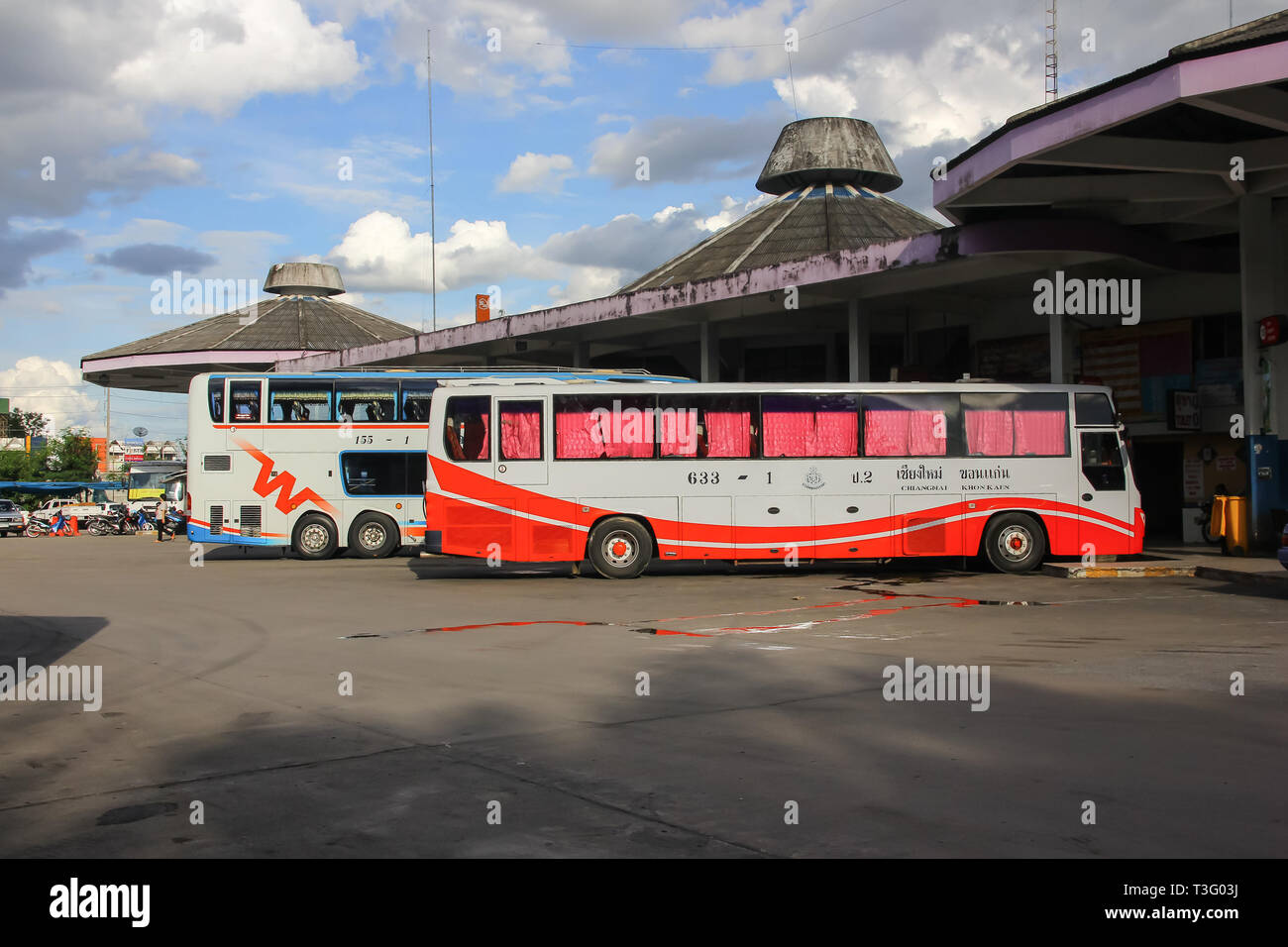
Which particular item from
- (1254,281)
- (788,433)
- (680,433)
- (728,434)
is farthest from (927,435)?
(1254,281)

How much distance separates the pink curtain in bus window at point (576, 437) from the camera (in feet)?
59.7

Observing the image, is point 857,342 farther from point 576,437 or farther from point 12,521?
point 12,521

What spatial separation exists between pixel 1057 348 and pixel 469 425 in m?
12.3

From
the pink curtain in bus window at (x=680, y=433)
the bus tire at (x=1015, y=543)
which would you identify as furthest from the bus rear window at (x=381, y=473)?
the bus tire at (x=1015, y=543)

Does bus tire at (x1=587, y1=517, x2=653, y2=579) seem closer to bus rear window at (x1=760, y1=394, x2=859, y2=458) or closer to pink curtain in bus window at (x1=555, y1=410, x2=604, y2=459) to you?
pink curtain in bus window at (x1=555, y1=410, x2=604, y2=459)

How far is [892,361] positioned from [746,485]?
16.1 meters

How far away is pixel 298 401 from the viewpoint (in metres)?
23.4

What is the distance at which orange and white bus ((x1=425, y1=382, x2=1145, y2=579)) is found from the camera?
1811 cm
